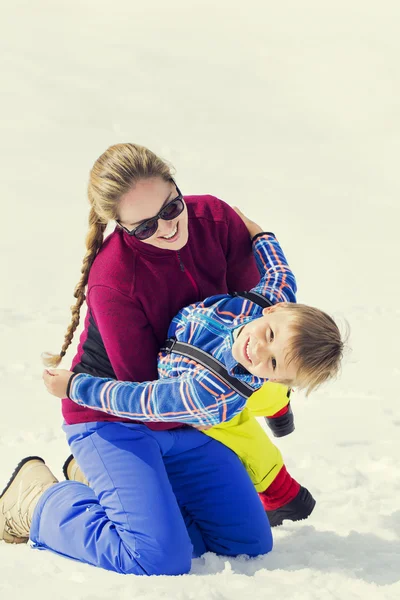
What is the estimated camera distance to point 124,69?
13844mm

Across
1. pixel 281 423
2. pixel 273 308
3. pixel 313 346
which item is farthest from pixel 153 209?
pixel 281 423

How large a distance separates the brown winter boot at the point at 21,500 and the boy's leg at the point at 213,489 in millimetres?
610

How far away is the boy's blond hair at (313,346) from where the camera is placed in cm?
274

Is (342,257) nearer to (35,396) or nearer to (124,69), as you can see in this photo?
(35,396)

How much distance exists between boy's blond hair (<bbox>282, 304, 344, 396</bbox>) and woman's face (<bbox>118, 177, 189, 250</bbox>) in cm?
58

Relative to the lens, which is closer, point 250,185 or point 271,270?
point 271,270

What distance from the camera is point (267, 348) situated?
275 cm

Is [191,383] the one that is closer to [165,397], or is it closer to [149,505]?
[165,397]

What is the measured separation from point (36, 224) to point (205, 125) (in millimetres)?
4511

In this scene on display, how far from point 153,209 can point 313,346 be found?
2.81 ft

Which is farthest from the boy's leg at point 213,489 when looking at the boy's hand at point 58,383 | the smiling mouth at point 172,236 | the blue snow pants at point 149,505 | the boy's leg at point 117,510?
the smiling mouth at point 172,236

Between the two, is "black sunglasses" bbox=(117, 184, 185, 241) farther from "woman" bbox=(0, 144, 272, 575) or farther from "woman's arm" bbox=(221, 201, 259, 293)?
"woman's arm" bbox=(221, 201, 259, 293)

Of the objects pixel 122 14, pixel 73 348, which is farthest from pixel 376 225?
pixel 122 14

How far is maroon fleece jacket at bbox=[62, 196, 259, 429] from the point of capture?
3002mm
